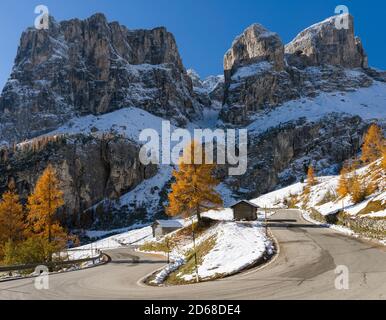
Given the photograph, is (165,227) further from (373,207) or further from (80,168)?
(80,168)

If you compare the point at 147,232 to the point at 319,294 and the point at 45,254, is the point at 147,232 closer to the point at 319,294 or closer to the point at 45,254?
the point at 45,254

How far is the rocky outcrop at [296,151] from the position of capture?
168 metres

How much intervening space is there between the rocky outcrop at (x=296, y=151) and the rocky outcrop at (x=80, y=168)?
47878mm

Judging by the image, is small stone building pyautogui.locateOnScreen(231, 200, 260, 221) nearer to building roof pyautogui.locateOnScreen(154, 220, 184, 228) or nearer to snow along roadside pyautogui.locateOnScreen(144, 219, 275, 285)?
building roof pyautogui.locateOnScreen(154, 220, 184, 228)

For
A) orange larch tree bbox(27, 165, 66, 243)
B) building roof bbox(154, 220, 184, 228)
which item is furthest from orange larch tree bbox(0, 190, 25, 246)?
building roof bbox(154, 220, 184, 228)

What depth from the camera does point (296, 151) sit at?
186 meters

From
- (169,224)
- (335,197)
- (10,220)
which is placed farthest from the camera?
(335,197)

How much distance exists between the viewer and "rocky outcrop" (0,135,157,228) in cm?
13500

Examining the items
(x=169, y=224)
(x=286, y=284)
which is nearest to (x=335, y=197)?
(x=169, y=224)

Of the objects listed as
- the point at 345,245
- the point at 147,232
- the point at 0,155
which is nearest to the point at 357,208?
the point at 345,245

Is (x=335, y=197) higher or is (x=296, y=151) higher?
(x=296, y=151)

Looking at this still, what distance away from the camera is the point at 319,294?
42.7 ft

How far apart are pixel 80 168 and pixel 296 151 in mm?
106810
